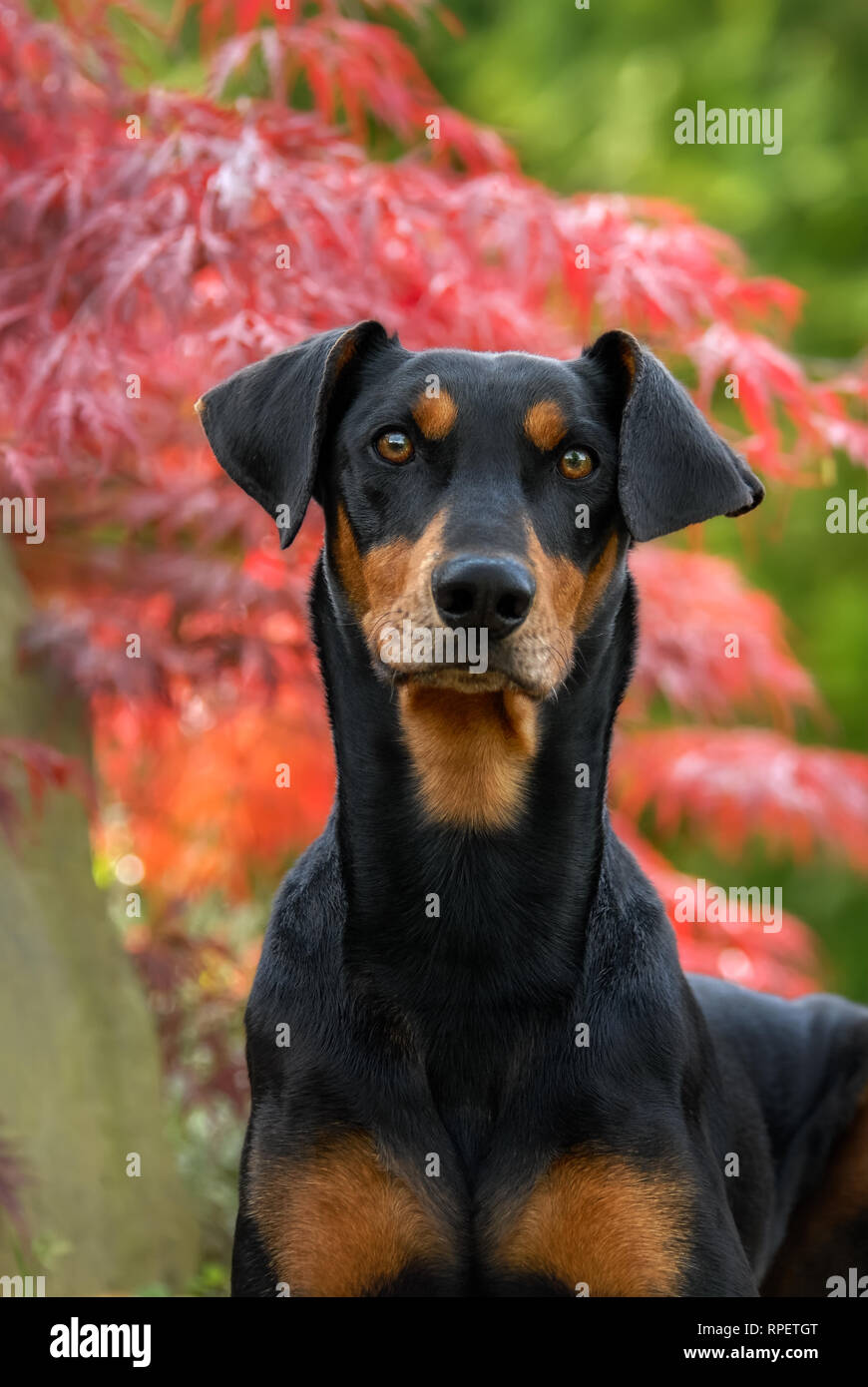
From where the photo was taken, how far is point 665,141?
8.59 metres

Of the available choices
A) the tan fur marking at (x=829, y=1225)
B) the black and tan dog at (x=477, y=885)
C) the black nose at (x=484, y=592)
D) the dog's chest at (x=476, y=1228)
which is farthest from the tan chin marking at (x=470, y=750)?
the tan fur marking at (x=829, y=1225)

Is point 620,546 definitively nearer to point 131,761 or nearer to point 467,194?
point 467,194

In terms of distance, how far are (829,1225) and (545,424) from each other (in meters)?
2.00

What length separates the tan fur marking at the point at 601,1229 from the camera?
2.86 m

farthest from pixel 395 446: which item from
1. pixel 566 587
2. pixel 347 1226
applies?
pixel 347 1226

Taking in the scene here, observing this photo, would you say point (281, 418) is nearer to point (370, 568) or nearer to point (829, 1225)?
point (370, 568)

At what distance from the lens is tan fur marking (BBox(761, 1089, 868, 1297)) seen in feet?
12.4

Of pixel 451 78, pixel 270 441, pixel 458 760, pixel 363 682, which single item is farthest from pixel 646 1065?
pixel 451 78

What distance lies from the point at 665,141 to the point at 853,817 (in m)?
4.67

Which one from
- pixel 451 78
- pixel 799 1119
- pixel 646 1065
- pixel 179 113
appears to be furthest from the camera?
pixel 451 78

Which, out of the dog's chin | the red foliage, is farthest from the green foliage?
the dog's chin

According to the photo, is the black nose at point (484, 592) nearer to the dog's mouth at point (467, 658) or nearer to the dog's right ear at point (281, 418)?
the dog's mouth at point (467, 658)

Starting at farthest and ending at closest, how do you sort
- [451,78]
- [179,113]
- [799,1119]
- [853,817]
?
[451,78]
[853,817]
[179,113]
[799,1119]

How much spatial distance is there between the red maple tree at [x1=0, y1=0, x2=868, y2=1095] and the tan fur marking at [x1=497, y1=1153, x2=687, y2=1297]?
Answer: 1746mm
